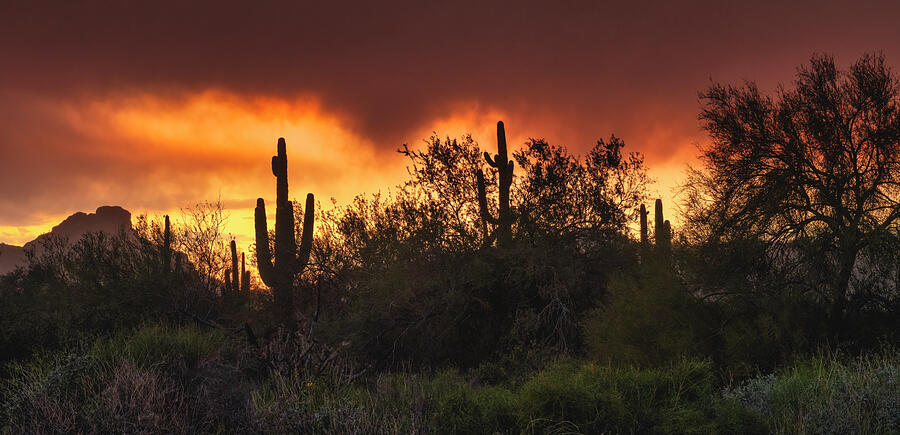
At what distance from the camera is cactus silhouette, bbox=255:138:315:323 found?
25672 mm

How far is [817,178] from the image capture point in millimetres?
17750

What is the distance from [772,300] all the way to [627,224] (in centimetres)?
678

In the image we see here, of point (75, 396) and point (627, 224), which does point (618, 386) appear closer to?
point (75, 396)

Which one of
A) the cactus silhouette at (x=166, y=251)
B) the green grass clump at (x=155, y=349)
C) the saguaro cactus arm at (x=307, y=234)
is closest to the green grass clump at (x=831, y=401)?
the green grass clump at (x=155, y=349)

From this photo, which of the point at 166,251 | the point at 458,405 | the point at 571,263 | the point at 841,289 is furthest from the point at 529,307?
the point at 166,251

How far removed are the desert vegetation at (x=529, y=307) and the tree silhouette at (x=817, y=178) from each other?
52 millimetres

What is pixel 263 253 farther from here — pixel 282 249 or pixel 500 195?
pixel 500 195

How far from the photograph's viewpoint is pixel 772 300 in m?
16.2

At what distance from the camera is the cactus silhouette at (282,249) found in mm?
25672

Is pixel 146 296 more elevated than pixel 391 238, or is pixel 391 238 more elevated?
pixel 391 238

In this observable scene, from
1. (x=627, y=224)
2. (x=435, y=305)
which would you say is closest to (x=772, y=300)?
(x=627, y=224)

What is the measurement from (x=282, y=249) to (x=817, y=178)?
56.0 ft

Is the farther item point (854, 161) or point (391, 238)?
point (391, 238)

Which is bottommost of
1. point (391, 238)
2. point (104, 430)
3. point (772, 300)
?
point (104, 430)
